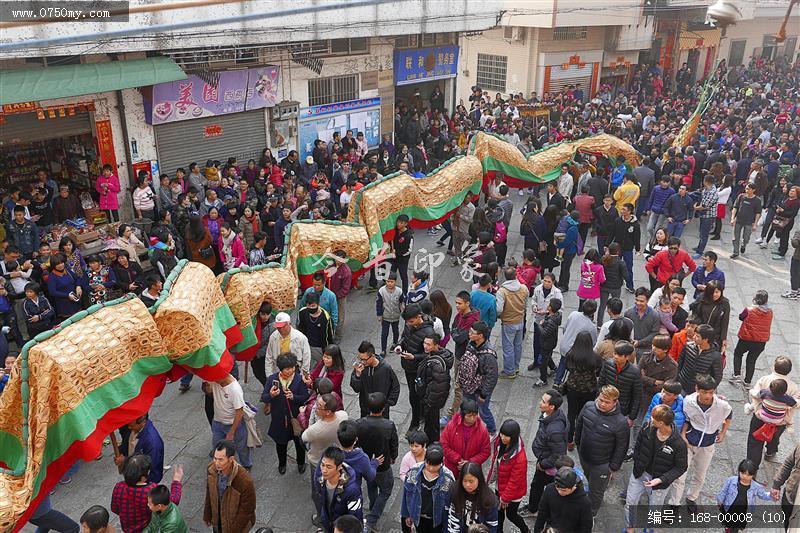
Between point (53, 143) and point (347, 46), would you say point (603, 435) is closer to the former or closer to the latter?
point (53, 143)

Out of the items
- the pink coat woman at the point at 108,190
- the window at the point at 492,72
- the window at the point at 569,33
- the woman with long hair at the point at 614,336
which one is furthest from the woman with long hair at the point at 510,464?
the window at the point at 569,33

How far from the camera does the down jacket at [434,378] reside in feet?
19.9

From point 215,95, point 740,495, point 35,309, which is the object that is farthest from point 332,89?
point 740,495

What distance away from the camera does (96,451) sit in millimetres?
5133

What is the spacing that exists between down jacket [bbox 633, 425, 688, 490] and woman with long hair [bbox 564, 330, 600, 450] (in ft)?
3.55

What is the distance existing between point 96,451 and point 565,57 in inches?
1007

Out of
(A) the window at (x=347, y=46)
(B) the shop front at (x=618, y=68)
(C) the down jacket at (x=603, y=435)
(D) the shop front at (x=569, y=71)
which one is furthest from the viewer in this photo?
(B) the shop front at (x=618, y=68)

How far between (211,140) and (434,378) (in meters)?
9.78

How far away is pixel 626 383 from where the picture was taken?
589 centimetres

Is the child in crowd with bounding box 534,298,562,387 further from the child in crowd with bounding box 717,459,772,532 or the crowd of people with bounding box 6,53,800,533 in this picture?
the child in crowd with bounding box 717,459,772,532

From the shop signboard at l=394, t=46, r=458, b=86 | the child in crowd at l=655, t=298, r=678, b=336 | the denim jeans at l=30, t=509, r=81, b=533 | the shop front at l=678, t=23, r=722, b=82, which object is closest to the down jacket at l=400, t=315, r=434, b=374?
the child in crowd at l=655, t=298, r=678, b=336

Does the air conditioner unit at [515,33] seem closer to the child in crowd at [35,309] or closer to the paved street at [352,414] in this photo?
the paved street at [352,414]

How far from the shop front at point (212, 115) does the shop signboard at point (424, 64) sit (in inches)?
188

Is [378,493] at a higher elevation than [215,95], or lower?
lower
